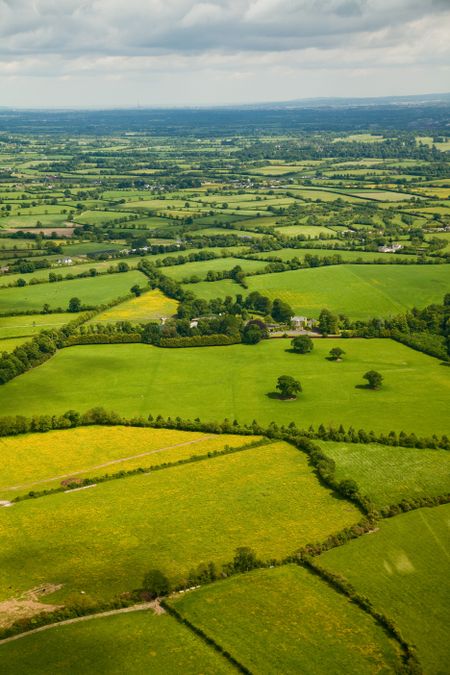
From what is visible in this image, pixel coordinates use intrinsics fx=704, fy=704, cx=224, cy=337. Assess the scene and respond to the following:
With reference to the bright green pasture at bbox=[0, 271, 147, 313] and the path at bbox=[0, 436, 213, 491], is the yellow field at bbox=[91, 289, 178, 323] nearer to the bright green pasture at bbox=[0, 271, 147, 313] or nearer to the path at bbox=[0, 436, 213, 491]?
the bright green pasture at bbox=[0, 271, 147, 313]

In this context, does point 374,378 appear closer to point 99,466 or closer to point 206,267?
point 99,466

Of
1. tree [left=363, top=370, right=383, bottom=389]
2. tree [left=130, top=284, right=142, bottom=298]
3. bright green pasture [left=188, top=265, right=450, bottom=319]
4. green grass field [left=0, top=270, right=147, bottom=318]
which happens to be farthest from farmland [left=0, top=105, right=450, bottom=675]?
tree [left=130, top=284, right=142, bottom=298]

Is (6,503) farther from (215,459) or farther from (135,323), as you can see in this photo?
(135,323)

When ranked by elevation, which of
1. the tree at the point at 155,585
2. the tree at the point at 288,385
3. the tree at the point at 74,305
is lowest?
the tree at the point at 155,585

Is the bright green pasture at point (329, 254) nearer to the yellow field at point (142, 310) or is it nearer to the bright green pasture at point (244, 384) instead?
the yellow field at point (142, 310)

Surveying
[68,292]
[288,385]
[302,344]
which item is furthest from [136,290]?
[288,385]

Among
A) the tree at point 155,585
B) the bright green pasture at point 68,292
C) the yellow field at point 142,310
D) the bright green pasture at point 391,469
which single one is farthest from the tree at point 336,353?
the tree at point 155,585
